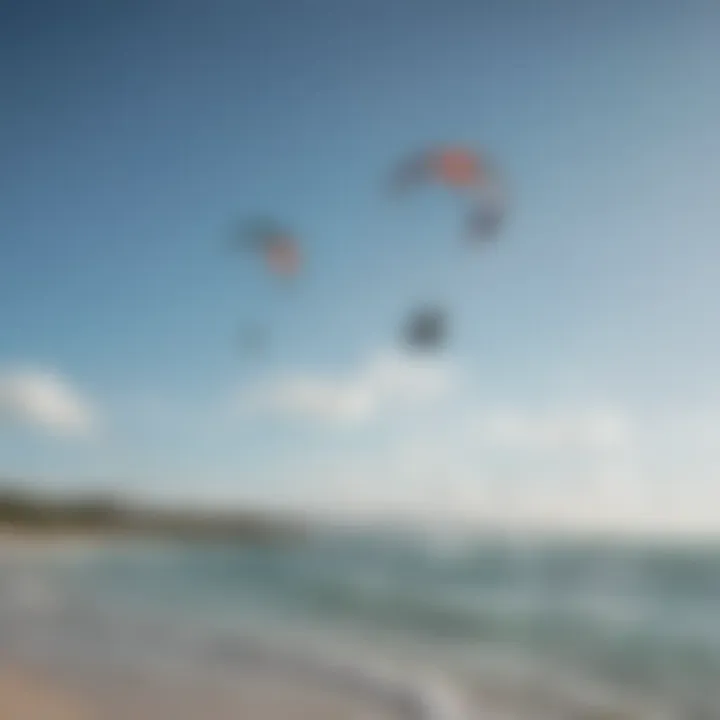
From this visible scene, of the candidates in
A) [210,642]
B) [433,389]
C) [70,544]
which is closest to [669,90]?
[433,389]

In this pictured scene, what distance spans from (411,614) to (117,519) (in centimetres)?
68

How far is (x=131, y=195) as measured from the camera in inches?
63.9

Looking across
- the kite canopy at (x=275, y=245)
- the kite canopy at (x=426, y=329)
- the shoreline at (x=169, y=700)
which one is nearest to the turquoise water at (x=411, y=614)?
the shoreline at (x=169, y=700)

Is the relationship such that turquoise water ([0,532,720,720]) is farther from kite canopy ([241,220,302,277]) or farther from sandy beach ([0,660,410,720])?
kite canopy ([241,220,302,277])

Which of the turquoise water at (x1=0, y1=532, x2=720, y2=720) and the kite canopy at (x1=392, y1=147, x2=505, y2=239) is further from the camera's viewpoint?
the turquoise water at (x1=0, y1=532, x2=720, y2=720)

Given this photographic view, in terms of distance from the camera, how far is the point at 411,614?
1.81m

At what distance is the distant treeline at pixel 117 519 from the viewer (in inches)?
65.4

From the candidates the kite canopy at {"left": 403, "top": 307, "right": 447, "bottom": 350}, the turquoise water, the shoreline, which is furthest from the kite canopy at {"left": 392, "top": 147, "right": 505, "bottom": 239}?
the shoreline

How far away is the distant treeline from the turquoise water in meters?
0.09

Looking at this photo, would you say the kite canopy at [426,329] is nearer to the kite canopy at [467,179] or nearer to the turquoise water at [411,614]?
the kite canopy at [467,179]

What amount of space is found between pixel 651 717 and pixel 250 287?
120cm

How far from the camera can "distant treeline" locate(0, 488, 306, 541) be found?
166 cm

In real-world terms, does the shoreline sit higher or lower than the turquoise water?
lower

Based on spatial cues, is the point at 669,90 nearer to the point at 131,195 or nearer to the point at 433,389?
the point at 433,389
